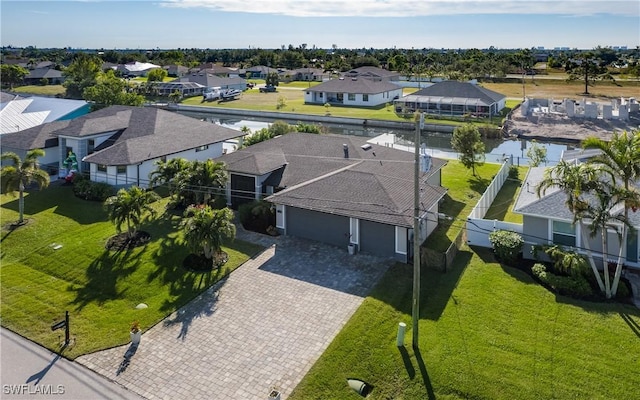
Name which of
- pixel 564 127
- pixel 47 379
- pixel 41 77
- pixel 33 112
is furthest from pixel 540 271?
pixel 41 77

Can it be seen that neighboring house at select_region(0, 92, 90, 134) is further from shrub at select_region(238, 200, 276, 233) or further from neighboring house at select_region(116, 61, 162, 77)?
neighboring house at select_region(116, 61, 162, 77)

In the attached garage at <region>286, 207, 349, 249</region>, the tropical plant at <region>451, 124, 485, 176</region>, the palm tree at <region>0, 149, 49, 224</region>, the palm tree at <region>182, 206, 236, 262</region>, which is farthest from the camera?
the tropical plant at <region>451, 124, 485, 176</region>

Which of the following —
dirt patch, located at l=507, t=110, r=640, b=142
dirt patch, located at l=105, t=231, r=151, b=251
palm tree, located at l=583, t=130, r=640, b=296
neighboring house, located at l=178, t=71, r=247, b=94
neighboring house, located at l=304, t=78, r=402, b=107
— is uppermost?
neighboring house, located at l=178, t=71, r=247, b=94

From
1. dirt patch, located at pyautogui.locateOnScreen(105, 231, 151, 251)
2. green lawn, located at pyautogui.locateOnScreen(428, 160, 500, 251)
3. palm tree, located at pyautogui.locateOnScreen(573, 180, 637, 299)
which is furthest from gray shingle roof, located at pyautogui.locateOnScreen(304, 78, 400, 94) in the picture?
palm tree, located at pyautogui.locateOnScreen(573, 180, 637, 299)

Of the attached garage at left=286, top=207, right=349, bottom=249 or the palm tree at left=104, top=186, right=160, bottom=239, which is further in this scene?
the attached garage at left=286, top=207, right=349, bottom=249

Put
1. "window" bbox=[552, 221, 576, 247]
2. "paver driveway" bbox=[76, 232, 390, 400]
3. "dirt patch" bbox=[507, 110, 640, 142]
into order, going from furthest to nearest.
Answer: "dirt patch" bbox=[507, 110, 640, 142] → "window" bbox=[552, 221, 576, 247] → "paver driveway" bbox=[76, 232, 390, 400]

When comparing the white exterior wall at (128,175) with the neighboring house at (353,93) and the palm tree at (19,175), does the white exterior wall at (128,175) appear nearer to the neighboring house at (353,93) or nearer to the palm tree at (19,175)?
the palm tree at (19,175)

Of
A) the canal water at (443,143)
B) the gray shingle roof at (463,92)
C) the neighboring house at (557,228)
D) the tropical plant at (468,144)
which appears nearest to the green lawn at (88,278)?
the neighboring house at (557,228)
